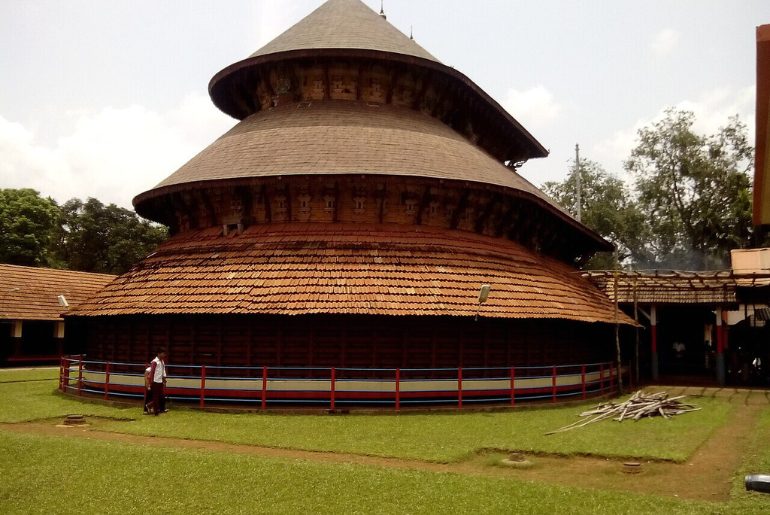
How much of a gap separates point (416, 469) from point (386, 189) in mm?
8870

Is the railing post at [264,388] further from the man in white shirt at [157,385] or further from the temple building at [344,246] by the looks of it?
the man in white shirt at [157,385]

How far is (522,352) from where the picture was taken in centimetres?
1616

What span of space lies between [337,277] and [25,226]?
49721mm

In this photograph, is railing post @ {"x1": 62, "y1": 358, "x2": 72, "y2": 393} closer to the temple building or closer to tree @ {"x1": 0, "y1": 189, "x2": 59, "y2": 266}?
the temple building

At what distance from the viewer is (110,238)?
181 feet

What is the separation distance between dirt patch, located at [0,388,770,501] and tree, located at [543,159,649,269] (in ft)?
161

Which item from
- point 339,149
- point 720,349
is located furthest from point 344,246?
point 720,349

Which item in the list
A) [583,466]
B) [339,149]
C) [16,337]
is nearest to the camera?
[583,466]

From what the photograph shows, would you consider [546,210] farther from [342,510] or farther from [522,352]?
[342,510]

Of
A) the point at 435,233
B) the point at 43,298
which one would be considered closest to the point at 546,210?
the point at 435,233

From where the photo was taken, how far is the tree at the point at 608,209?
58.3 metres

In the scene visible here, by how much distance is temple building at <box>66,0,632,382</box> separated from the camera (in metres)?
14.5

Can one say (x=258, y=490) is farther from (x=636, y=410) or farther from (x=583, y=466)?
(x=636, y=410)

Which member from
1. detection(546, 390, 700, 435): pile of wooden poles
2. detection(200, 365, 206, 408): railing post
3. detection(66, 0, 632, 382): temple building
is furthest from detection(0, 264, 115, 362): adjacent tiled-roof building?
detection(546, 390, 700, 435): pile of wooden poles
